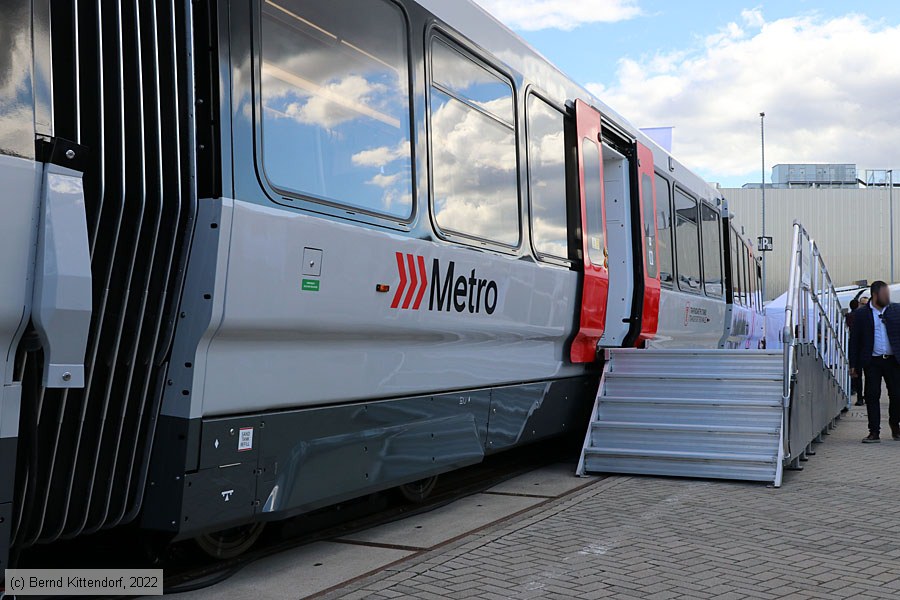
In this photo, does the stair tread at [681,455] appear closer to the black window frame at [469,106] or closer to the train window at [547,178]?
the train window at [547,178]

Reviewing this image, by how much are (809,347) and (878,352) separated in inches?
72.3

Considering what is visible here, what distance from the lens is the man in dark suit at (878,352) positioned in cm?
951

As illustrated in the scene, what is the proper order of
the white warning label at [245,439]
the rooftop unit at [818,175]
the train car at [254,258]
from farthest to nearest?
1. the rooftop unit at [818,175]
2. the white warning label at [245,439]
3. the train car at [254,258]

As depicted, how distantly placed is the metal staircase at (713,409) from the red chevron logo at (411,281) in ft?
9.07

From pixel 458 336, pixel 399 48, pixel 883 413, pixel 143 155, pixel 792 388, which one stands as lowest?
pixel 883 413

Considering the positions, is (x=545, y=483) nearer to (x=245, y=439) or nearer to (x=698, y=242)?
(x=245, y=439)

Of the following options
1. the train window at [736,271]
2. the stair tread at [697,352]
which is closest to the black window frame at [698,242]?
the train window at [736,271]

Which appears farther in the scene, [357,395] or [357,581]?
[357,395]

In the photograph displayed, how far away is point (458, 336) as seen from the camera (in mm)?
5633

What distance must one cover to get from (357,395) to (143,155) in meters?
1.73

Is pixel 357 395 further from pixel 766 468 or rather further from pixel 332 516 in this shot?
pixel 766 468

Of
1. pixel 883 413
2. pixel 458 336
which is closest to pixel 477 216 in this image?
pixel 458 336

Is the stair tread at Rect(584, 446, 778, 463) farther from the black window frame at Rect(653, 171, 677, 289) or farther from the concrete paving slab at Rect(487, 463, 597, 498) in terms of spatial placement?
the black window frame at Rect(653, 171, 677, 289)

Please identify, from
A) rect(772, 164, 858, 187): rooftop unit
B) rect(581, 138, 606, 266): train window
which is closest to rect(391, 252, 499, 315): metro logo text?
rect(581, 138, 606, 266): train window
